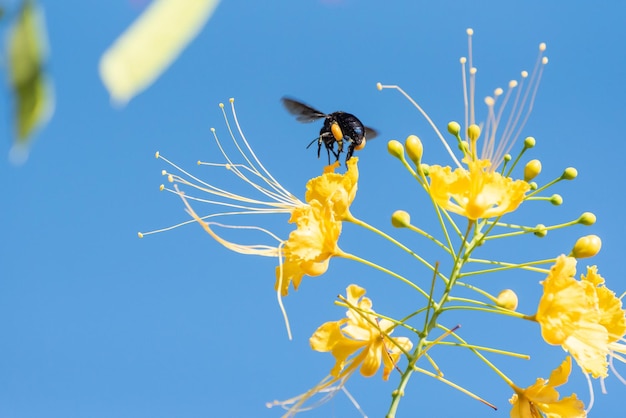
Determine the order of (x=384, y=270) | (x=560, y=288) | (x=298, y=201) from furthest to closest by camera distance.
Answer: (x=298, y=201) → (x=384, y=270) → (x=560, y=288)

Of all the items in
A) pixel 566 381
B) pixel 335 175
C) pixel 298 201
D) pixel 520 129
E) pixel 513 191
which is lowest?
pixel 566 381

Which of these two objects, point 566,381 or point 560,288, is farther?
point 566,381

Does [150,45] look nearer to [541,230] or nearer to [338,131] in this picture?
[541,230]

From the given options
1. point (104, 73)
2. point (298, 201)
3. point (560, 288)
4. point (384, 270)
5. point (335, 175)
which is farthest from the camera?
point (298, 201)

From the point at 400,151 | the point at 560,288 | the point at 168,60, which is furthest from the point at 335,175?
the point at 168,60

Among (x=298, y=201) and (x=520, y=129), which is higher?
(x=298, y=201)

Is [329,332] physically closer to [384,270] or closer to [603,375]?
[384,270]

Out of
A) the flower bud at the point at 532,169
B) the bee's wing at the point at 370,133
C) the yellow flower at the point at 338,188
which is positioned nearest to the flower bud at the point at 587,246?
the flower bud at the point at 532,169

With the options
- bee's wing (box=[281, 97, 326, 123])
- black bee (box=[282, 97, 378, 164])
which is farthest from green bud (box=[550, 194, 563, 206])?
bee's wing (box=[281, 97, 326, 123])
